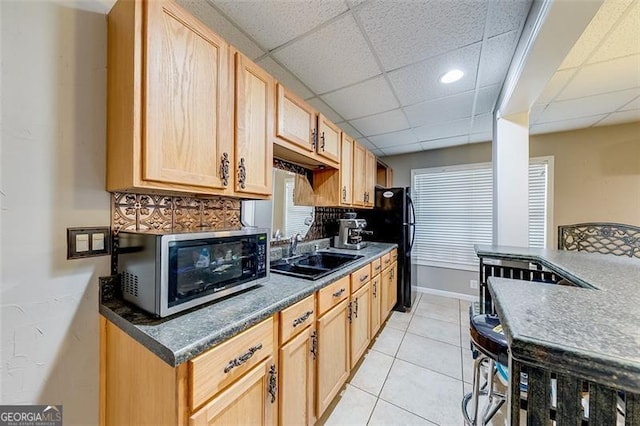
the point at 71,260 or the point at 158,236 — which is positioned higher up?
the point at 158,236

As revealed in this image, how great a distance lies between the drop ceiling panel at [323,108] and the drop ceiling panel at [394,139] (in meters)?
0.78

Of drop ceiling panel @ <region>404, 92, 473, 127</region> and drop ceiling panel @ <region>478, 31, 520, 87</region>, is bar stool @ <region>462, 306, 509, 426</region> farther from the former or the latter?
drop ceiling panel @ <region>404, 92, 473, 127</region>

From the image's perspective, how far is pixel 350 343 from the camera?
5.91 ft

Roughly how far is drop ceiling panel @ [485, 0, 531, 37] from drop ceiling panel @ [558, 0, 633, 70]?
1.20ft

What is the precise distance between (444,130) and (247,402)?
323 centimetres

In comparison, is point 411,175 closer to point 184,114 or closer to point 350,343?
point 350,343

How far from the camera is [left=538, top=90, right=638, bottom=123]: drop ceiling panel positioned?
2.13 m

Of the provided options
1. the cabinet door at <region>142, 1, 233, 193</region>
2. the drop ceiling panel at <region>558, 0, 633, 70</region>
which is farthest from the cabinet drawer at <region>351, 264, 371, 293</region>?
the drop ceiling panel at <region>558, 0, 633, 70</region>

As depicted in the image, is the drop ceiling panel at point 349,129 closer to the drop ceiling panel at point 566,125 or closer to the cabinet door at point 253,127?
the cabinet door at point 253,127

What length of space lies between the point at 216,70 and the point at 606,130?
13.4 feet

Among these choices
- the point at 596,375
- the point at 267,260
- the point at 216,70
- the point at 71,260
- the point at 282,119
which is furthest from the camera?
the point at 282,119

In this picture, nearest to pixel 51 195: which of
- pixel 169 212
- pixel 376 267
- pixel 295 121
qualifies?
pixel 169 212

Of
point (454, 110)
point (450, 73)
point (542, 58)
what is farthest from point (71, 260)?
point (454, 110)

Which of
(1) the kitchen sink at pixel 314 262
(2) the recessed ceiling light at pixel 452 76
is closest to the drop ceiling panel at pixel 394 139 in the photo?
(2) the recessed ceiling light at pixel 452 76
